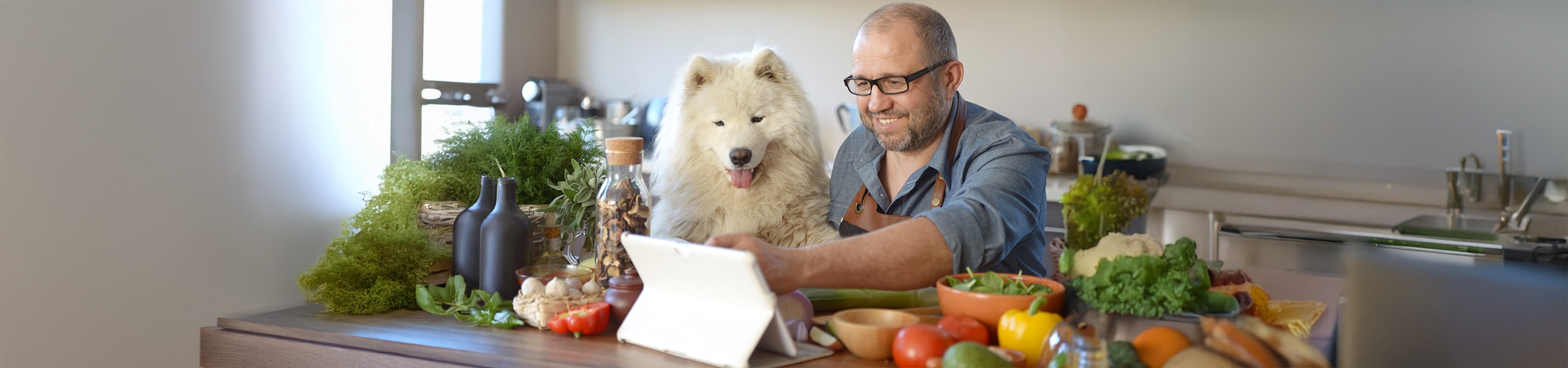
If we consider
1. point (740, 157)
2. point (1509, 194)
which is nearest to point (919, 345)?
point (740, 157)

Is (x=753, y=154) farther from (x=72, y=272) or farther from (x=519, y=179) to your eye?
(x=72, y=272)

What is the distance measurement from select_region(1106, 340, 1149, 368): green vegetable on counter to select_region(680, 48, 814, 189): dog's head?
32.8 inches

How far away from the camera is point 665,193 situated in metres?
1.85

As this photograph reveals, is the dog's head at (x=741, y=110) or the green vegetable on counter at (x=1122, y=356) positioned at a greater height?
the dog's head at (x=741, y=110)

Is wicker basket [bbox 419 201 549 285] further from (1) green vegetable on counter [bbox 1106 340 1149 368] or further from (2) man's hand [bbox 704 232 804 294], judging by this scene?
(1) green vegetable on counter [bbox 1106 340 1149 368]

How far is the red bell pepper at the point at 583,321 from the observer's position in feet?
4.30

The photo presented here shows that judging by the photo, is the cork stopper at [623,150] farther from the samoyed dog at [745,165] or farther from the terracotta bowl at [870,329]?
the terracotta bowl at [870,329]

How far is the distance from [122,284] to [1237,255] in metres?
3.02

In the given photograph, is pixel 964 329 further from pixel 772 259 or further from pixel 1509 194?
pixel 1509 194

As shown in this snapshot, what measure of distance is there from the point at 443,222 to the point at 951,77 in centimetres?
100

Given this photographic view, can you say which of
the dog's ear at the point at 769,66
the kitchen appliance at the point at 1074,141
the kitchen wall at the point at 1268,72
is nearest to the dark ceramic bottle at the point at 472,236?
the dog's ear at the point at 769,66

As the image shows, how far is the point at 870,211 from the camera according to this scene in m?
1.87

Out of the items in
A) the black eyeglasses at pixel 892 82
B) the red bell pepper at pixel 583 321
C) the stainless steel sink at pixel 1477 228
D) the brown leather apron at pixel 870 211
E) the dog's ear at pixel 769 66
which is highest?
the dog's ear at pixel 769 66

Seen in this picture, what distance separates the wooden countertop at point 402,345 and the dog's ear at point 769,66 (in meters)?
0.66
